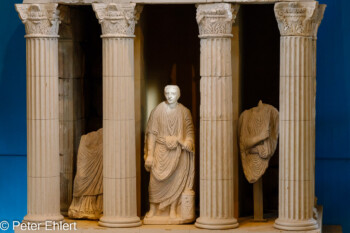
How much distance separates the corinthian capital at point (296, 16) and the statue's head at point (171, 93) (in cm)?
277

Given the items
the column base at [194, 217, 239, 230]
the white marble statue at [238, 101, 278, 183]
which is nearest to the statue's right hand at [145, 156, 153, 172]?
the column base at [194, 217, 239, 230]

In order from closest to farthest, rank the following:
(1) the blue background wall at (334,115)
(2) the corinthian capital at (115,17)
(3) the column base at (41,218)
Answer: (2) the corinthian capital at (115,17) → (3) the column base at (41,218) → (1) the blue background wall at (334,115)

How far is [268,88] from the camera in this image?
3153 cm

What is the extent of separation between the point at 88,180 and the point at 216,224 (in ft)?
10.7

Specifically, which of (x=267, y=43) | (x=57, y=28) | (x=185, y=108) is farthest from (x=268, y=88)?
(x=57, y=28)

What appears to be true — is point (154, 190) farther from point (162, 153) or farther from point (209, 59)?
point (209, 59)

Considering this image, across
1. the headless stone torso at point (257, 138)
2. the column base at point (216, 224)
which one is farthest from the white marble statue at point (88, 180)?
the headless stone torso at point (257, 138)

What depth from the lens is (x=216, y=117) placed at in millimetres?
28453

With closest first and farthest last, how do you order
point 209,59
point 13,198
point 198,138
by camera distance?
1. point 209,59
2. point 198,138
3. point 13,198

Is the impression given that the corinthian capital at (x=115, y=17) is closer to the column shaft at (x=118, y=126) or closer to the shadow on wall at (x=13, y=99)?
the column shaft at (x=118, y=126)

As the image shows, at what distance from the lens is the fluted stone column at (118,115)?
2853cm

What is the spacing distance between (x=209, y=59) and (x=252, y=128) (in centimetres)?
195

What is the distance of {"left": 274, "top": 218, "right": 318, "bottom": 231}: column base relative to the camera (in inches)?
1111

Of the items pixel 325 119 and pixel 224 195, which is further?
pixel 325 119
